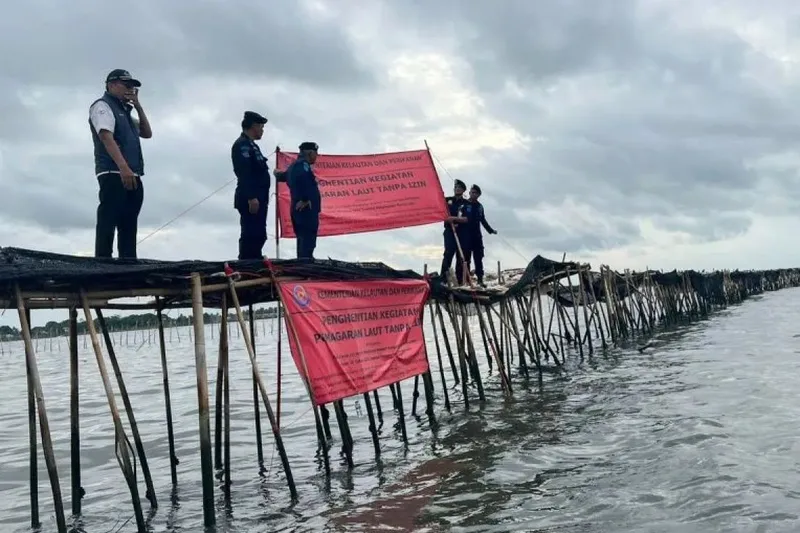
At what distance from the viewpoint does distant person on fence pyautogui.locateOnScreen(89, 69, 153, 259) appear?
6363 mm

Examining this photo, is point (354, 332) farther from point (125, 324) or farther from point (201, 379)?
point (125, 324)

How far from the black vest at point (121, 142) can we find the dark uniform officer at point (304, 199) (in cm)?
238

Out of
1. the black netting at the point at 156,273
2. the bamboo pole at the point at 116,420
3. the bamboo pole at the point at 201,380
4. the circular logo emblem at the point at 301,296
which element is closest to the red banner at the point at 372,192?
the black netting at the point at 156,273

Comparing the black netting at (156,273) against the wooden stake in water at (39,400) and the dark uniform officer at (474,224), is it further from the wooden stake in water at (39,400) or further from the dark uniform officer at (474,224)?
the dark uniform officer at (474,224)

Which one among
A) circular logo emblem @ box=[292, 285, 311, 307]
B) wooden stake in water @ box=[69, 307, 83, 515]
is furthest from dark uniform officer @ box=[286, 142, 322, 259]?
wooden stake in water @ box=[69, 307, 83, 515]

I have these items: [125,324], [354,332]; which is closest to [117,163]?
[354,332]

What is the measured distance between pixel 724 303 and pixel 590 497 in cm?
3833

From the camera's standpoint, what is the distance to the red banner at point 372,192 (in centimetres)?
1084

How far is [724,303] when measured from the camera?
40.9m

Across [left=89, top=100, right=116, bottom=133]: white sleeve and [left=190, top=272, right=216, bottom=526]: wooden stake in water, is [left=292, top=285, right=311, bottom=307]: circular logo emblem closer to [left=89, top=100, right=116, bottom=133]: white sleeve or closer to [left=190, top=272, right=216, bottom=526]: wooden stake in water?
[left=190, top=272, right=216, bottom=526]: wooden stake in water

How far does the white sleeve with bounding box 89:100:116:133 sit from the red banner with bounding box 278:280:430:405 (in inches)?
81.6

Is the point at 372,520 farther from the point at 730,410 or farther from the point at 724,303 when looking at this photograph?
the point at 724,303

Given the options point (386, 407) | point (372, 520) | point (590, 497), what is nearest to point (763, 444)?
point (590, 497)

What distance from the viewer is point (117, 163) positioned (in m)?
6.26
